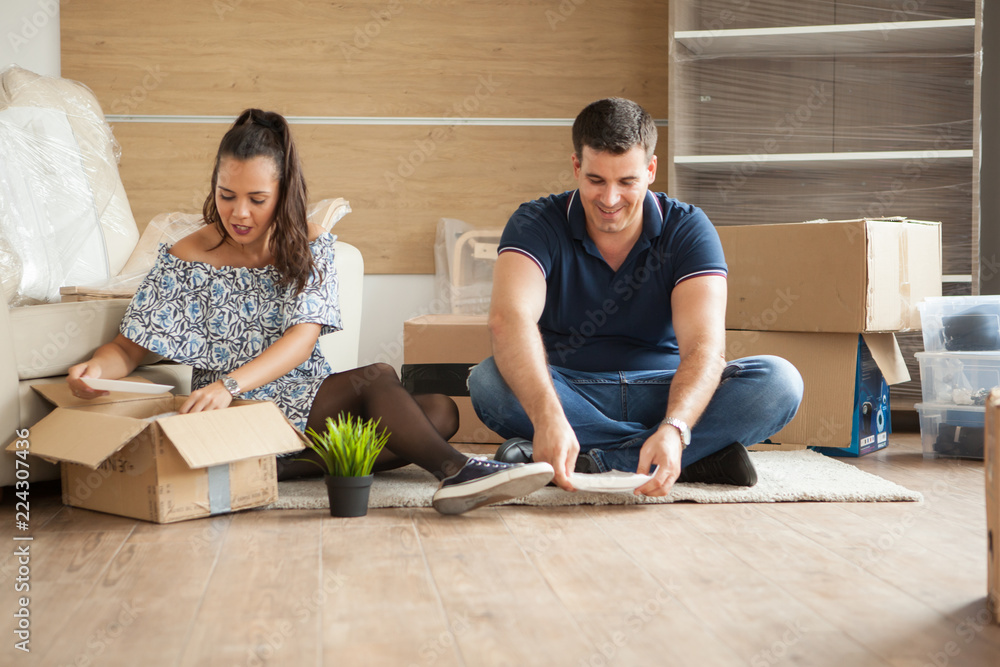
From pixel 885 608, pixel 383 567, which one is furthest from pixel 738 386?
pixel 383 567

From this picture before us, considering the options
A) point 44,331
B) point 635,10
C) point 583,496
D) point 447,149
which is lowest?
point 583,496

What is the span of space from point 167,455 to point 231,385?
17 centimetres

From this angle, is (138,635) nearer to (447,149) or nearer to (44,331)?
(44,331)

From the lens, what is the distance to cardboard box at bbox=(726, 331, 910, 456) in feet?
6.53

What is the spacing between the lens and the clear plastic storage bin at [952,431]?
189 cm

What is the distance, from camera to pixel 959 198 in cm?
254

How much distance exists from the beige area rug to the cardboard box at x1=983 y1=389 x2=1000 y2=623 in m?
0.54

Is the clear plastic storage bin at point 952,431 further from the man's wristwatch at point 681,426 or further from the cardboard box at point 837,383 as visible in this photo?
the man's wristwatch at point 681,426

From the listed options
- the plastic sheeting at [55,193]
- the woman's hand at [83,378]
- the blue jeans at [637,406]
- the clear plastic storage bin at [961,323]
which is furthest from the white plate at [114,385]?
the clear plastic storage bin at [961,323]

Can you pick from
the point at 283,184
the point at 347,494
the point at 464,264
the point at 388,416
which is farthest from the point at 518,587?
the point at 464,264

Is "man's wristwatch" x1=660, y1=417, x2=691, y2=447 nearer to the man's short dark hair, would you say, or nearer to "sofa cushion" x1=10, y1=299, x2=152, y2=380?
the man's short dark hair

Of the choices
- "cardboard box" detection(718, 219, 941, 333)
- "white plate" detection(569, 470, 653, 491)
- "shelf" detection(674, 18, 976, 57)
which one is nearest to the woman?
"white plate" detection(569, 470, 653, 491)

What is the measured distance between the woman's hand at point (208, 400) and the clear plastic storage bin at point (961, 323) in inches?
58.9

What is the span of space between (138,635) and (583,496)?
77cm
